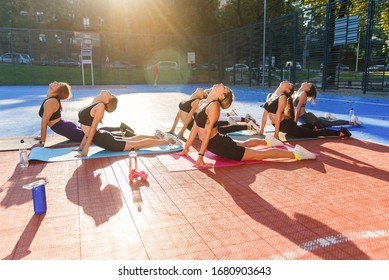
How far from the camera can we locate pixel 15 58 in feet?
91.6

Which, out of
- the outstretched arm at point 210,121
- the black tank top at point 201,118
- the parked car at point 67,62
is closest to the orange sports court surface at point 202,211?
the outstretched arm at point 210,121

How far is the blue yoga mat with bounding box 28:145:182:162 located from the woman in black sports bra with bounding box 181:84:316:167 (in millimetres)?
823

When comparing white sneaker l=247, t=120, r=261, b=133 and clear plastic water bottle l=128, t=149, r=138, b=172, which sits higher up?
clear plastic water bottle l=128, t=149, r=138, b=172

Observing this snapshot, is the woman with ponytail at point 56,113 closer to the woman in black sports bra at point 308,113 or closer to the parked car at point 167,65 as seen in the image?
the woman in black sports bra at point 308,113

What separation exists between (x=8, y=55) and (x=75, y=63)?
5.42 metres

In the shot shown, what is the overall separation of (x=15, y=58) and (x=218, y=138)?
93.0 feet

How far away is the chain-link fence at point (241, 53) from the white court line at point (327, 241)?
14.5 m

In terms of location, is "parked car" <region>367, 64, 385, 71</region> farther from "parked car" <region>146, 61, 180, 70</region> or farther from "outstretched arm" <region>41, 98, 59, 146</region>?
"parked car" <region>146, 61, 180, 70</region>

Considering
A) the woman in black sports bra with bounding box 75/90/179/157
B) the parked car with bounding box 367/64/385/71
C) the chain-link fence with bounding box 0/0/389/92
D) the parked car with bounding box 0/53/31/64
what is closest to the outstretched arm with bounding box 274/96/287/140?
the woman in black sports bra with bounding box 75/90/179/157

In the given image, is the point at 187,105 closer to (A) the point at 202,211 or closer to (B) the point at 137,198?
(B) the point at 137,198

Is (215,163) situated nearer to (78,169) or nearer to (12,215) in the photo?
(78,169)

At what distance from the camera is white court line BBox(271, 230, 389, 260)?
266cm
